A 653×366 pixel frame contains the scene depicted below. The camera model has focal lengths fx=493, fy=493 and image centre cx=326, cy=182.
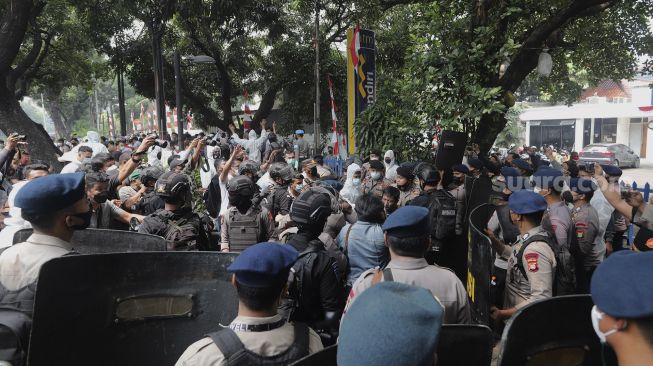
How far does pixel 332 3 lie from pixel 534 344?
1781cm

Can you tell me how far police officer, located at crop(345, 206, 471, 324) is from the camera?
244cm

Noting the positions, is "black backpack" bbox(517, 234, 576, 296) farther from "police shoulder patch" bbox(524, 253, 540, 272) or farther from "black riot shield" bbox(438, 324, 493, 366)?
"black riot shield" bbox(438, 324, 493, 366)

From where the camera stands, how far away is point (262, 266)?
6.10 feet

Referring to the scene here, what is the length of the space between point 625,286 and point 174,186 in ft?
10.0

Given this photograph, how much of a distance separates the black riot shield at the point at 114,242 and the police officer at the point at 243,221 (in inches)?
53.4

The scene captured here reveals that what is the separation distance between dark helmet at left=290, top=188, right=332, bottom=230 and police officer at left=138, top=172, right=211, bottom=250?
90 cm

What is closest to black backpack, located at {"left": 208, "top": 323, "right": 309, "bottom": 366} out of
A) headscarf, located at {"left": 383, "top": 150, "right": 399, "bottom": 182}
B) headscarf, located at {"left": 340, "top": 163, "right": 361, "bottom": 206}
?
headscarf, located at {"left": 340, "top": 163, "right": 361, "bottom": 206}

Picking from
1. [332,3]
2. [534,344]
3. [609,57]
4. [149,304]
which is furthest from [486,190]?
[332,3]

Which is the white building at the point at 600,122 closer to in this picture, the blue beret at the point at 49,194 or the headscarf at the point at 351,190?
the headscarf at the point at 351,190

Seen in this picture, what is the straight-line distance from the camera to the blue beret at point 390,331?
1.12 metres

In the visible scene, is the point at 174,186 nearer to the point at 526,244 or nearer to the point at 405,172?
the point at 526,244

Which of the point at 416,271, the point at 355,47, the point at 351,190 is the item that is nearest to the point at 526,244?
the point at 416,271

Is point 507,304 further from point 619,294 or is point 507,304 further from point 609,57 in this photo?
point 609,57

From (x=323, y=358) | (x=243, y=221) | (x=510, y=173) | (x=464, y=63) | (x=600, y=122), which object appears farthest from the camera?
(x=600, y=122)
